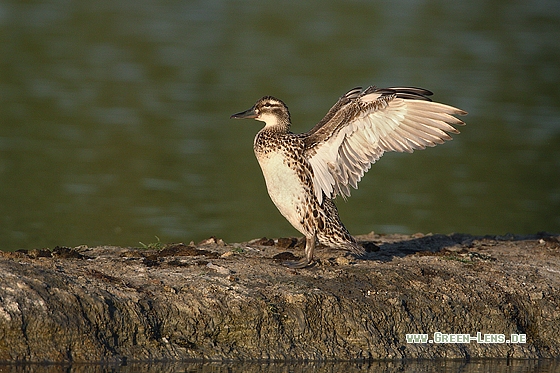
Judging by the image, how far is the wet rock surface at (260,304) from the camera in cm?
663

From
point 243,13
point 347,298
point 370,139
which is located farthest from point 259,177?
point 243,13

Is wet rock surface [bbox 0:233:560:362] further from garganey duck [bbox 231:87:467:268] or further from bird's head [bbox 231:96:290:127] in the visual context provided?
bird's head [bbox 231:96:290:127]

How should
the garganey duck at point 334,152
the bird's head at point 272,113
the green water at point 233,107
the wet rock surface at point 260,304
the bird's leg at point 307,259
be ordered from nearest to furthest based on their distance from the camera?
the wet rock surface at point 260,304 < the bird's leg at point 307,259 < the garganey duck at point 334,152 < the bird's head at point 272,113 < the green water at point 233,107

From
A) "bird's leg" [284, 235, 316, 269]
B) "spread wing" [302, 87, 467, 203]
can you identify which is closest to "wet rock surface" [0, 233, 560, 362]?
"bird's leg" [284, 235, 316, 269]

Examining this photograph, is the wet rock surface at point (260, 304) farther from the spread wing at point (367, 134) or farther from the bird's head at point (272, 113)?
the bird's head at point (272, 113)

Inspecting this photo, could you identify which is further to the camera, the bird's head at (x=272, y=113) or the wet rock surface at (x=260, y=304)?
Answer: the bird's head at (x=272, y=113)

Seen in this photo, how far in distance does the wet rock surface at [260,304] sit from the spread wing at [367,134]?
0.69 meters

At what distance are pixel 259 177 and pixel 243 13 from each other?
8.92 metres

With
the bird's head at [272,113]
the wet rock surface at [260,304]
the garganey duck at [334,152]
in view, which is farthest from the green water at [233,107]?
the wet rock surface at [260,304]

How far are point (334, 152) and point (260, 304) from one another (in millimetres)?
1651

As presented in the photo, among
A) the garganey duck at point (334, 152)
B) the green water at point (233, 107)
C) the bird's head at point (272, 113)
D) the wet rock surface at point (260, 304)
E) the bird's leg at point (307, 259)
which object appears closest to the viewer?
the wet rock surface at point (260, 304)

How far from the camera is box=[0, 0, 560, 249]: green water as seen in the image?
40.0 feet

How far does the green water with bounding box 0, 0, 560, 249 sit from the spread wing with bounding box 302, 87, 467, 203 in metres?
3.10

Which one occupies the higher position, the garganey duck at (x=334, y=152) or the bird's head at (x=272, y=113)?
the bird's head at (x=272, y=113)
